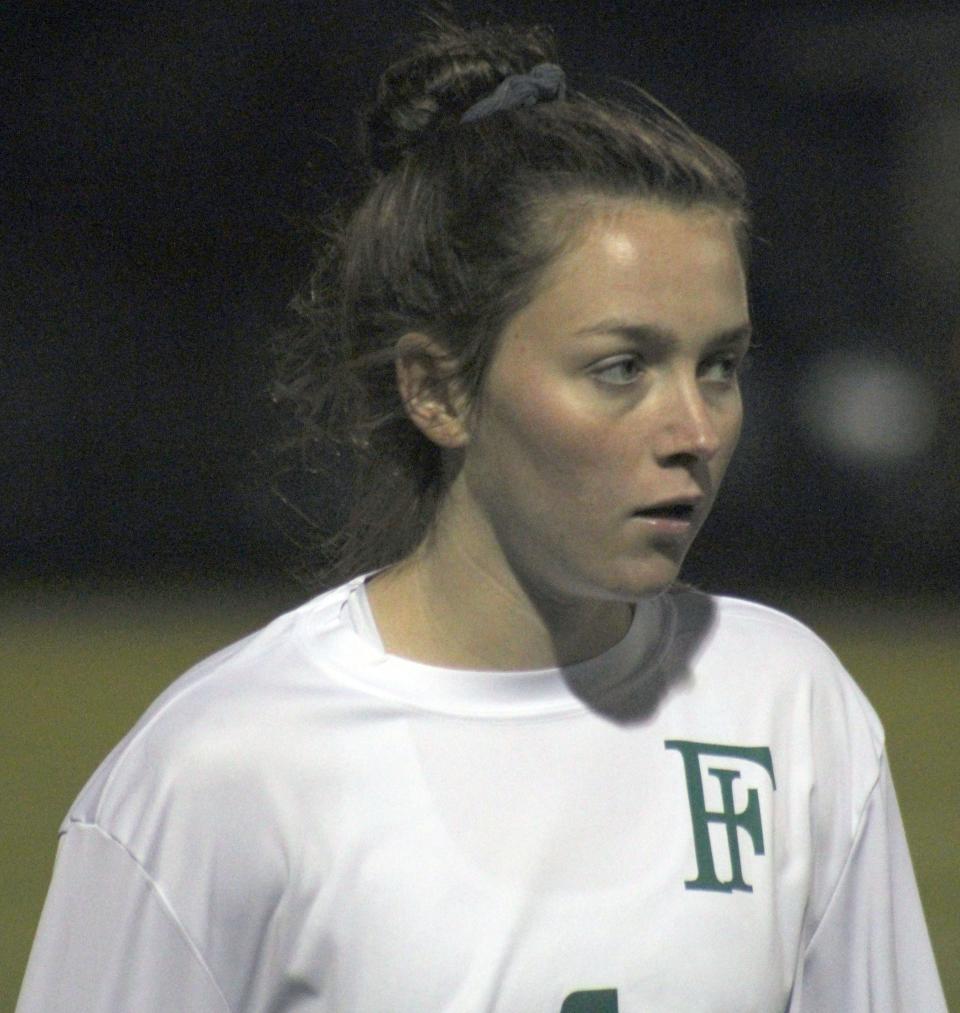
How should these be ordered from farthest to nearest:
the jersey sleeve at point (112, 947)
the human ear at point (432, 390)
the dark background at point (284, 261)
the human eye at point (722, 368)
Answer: the dark background at point (284, 261) < the human ear at point (432, 390) < the human eye at point (722, 368) < the jersey sleeve at point (112, 947)

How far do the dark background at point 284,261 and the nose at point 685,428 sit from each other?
7200mm

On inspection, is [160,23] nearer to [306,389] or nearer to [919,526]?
[919,526]

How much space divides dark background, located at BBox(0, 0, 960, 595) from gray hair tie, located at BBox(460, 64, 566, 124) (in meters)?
6.97

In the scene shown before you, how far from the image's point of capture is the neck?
1.97m

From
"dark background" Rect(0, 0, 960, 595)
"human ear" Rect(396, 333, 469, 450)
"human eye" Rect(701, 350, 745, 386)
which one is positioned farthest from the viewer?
"dark background" Rect(0, 0, 960, 595)

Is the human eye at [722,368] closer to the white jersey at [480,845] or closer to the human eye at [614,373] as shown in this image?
the human eye at [614,373]

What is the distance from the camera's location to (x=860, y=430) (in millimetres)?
9195

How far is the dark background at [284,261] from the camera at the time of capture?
905 cm

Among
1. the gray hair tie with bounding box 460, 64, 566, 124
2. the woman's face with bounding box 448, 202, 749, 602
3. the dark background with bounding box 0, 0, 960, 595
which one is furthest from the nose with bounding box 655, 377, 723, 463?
the dark background with bounding box 0, 0, 960, 595

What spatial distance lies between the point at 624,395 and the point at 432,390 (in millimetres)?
256

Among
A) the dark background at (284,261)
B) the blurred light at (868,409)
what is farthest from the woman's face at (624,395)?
the blurred light at (868,409)

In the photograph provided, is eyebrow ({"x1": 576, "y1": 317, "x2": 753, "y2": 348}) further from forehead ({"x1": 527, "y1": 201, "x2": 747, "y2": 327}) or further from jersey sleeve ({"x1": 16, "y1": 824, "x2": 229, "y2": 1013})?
jersey sleeve ({"x1": 16, "y1": 824, "x2": 229, "y2": 1013})

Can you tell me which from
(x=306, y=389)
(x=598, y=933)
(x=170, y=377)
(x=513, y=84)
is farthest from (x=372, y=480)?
(x=170, y=377)

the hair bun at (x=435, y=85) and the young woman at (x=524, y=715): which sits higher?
the hair bun at (x=435, y=85)
